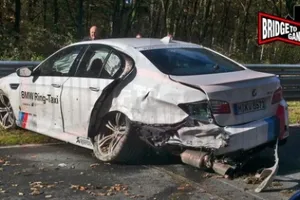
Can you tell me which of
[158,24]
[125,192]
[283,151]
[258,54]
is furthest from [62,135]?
[158,24]

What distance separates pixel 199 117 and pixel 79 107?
173 centimetres

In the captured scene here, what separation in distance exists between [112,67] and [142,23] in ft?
90.2

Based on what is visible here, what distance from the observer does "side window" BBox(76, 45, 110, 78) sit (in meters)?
6.41

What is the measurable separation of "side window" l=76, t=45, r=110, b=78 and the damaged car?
15 millimetres

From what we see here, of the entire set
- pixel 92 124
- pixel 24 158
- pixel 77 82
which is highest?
pixel 77 82

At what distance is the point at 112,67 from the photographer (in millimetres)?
6234

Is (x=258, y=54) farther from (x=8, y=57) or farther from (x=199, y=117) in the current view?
(x=199, y=117)

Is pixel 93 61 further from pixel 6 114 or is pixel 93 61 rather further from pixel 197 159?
pixel 6 114

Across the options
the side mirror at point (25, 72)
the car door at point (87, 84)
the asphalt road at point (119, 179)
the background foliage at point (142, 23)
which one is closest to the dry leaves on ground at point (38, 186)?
the asphalt road at point (119, 179)

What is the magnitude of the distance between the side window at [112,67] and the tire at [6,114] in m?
2.29

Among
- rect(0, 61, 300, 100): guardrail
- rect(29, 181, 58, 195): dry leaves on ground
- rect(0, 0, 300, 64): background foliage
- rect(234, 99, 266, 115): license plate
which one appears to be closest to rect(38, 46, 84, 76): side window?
rect(29, 181, 58, 195): dry leaves on ground

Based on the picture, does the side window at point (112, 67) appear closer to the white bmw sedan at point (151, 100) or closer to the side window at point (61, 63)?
the white bmw sedan at point (151, 100)

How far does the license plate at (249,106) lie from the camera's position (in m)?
5.57

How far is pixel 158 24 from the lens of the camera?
3322 cm
